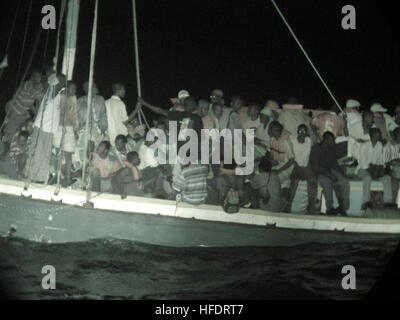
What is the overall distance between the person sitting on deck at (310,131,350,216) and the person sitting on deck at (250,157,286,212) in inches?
17.4

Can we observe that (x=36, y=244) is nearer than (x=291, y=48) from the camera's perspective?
Yes

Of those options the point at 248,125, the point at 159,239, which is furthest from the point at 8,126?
the point at 248,125

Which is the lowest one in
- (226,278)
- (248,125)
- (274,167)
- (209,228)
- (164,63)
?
(226,278)

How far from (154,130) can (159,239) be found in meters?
1.08

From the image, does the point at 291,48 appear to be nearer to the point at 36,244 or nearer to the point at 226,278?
the point at 226,278

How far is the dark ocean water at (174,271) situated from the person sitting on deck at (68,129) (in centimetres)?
78

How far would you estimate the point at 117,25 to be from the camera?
848cm

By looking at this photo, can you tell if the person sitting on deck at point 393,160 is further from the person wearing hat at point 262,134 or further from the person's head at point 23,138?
the person's head at point 23,138

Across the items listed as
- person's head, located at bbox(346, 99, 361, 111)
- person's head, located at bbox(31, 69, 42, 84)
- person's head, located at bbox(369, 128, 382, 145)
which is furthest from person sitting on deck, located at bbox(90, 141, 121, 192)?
person's head, located at bbox(369, 128, 382, 145)

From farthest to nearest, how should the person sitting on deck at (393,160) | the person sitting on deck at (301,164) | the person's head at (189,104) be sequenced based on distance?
1. the person sitting on deck at (393,160)
2. the person sitting on deck at (301,164)
3. the person's head at (189,104)

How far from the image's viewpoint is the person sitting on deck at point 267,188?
6.61 m

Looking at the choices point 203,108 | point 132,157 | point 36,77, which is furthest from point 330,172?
point 36,77

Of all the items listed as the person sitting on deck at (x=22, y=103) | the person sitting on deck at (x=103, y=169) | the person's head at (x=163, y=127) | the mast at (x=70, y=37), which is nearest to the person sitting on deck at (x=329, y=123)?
the person's head at (x=163, y=127)

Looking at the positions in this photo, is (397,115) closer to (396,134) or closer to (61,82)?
(396,134)
